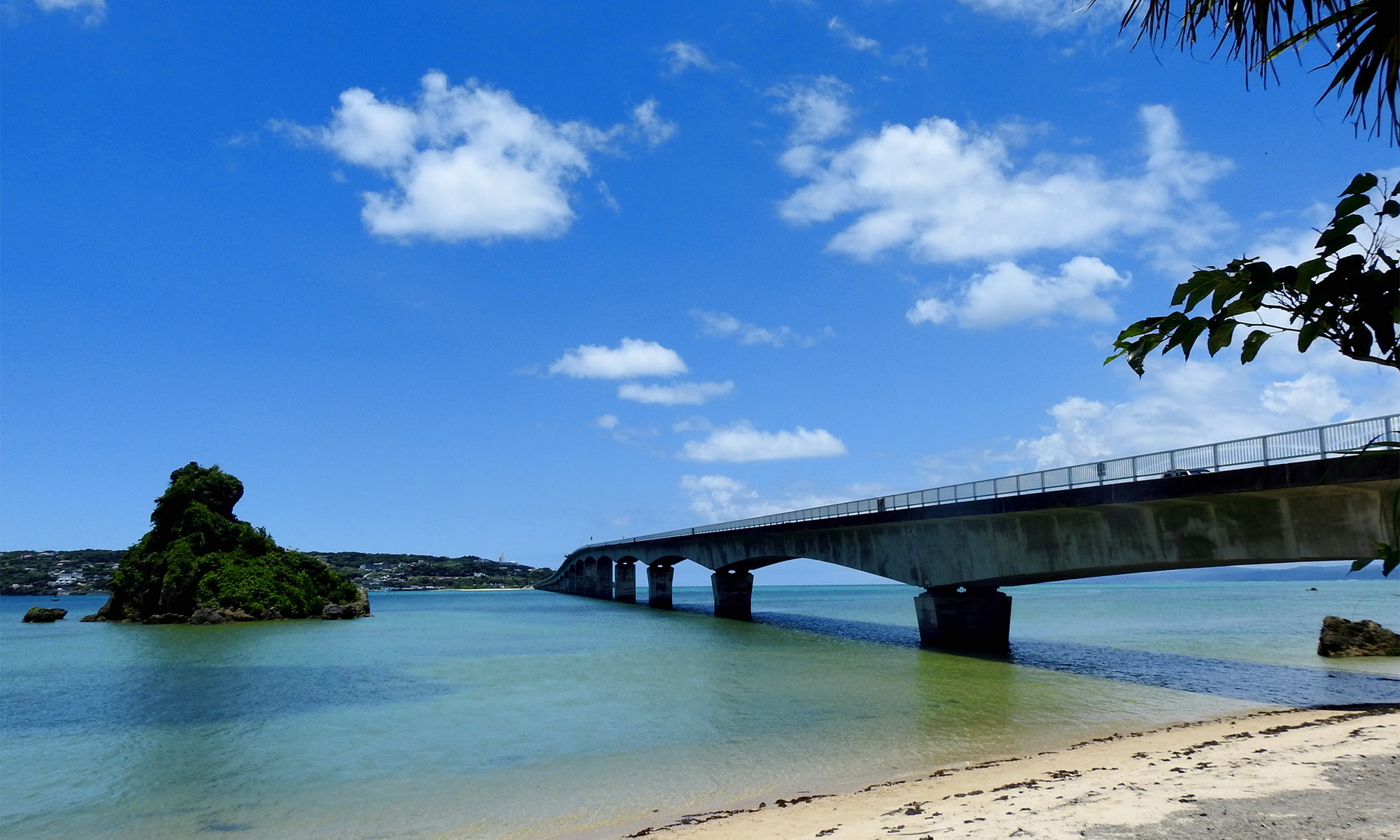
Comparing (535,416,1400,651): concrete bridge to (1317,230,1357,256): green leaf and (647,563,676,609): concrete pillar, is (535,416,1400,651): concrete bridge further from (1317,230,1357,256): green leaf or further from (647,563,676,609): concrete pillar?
(647,563,676,609): concrete pillar

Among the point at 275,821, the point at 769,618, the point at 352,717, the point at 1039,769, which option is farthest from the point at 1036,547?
the point at 769,618

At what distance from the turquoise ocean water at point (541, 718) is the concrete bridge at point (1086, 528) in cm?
358

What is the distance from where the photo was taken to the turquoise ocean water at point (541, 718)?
14.1m

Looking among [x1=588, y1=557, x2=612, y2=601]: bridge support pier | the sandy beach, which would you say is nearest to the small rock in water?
[x1=588, y1=557, x2=612, y2=601]: bridge support pier

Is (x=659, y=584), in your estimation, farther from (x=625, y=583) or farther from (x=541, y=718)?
(x=541, y=718)

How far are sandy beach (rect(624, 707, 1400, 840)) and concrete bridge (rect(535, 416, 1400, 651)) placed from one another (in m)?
4.19

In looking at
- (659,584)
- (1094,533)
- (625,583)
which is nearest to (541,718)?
(1094,533)

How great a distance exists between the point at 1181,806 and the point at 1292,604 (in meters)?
92.1

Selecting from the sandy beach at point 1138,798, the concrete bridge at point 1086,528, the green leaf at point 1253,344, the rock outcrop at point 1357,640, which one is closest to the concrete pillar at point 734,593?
the concrete bridge at point 1086,528

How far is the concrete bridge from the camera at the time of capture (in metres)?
22.5

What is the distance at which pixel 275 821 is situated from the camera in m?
13.3

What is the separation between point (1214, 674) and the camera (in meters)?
28.1

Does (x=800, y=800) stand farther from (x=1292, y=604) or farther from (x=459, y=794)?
(x=1292, y=604)

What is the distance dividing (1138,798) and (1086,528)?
838 inches
